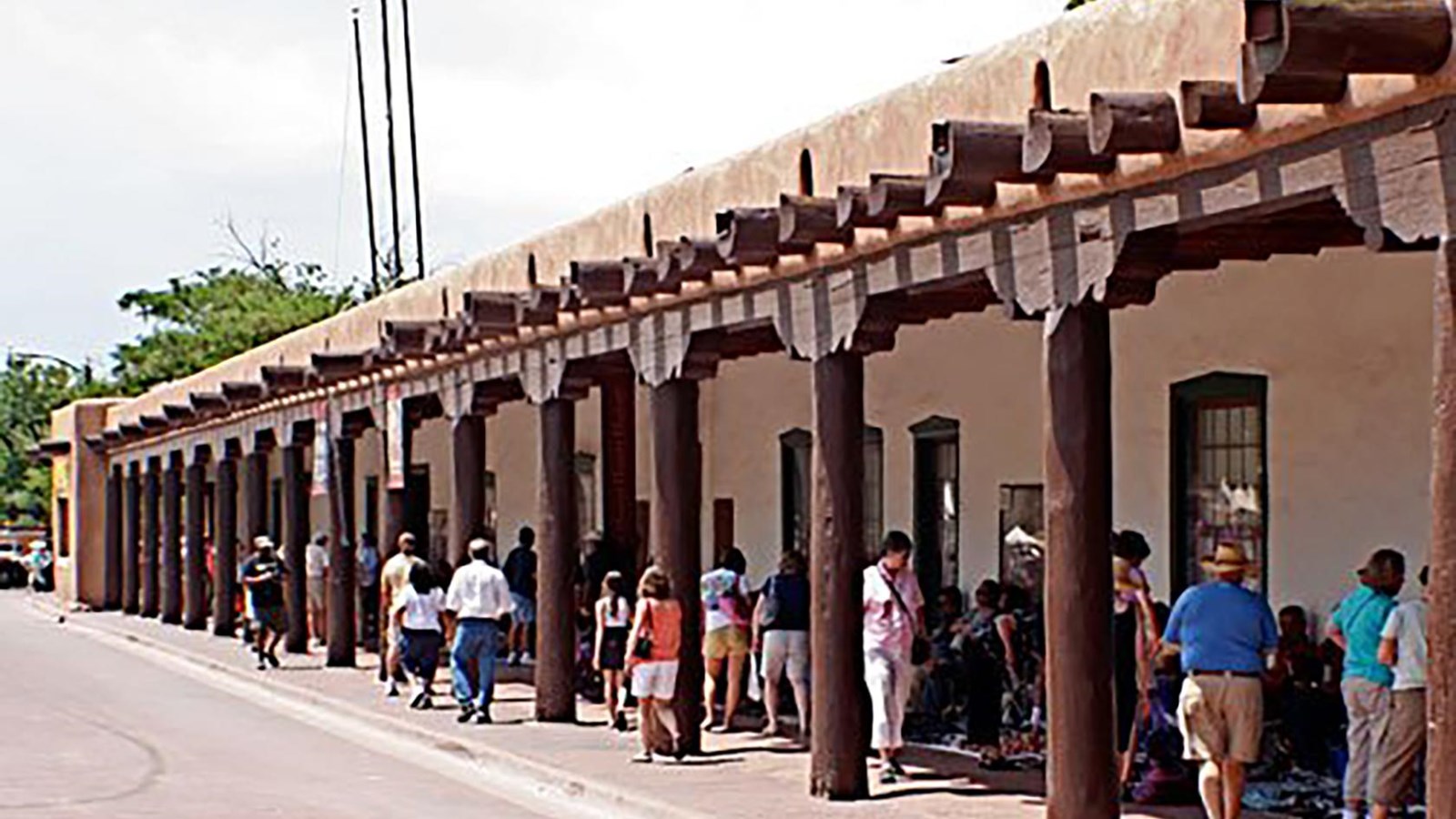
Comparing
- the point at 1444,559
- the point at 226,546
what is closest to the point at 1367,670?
the point at 1444,559

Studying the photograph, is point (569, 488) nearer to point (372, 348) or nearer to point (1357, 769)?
point (372, 348)

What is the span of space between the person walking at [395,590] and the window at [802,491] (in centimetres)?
362

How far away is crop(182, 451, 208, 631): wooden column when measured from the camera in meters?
41.1

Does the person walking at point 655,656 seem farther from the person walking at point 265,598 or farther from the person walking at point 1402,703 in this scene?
the person walking at point 265,598

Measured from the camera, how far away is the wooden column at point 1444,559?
9.59 metres

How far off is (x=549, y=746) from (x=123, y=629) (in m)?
24.0

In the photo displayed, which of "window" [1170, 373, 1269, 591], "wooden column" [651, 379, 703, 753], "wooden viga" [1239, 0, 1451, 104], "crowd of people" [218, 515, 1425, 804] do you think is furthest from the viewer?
"wooden column" [651, 379, 703, 753]

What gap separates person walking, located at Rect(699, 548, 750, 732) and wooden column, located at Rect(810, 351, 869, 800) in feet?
15.4

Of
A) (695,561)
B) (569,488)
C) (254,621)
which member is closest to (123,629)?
(254,621)

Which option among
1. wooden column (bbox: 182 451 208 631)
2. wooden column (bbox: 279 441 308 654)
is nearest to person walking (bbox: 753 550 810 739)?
wooden column (bbox: 279 441 308 654)

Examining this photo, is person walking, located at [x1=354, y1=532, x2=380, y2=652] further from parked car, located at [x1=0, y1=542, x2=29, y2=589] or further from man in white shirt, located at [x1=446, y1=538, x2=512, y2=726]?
parked car, located at [x1=0, y1=542, x2=29, y2=589]

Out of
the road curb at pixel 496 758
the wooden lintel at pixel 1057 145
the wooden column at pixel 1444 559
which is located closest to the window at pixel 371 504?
the road curb at pixel 496 758

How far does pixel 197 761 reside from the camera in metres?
19.9

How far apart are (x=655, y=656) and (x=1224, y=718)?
6140 mm
